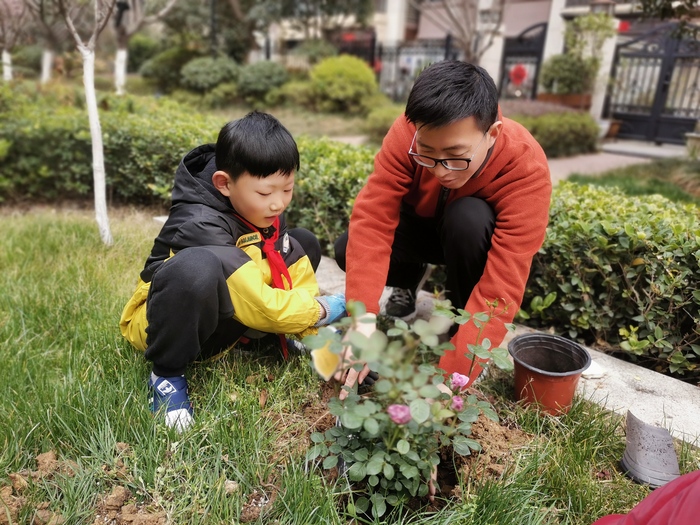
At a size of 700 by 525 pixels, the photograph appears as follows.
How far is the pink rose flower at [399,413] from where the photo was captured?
3.86ft

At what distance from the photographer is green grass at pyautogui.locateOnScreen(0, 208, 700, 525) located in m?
1.45

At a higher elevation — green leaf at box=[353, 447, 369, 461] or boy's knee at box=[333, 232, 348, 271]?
boy's knee at box=[333, 232, 348, 271]

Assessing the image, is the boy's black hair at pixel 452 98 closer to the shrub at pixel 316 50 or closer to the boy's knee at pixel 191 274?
the boy's knee at pixel 191 274

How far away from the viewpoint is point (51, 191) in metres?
4.80

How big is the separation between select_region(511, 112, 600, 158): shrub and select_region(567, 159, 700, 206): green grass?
1610 millimetres

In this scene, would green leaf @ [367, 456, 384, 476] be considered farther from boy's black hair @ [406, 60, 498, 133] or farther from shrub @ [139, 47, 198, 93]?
shrub @ [139, 47, 198, 93]

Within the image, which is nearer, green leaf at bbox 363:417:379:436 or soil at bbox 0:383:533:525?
green leaf at bbox 363:417:379:436

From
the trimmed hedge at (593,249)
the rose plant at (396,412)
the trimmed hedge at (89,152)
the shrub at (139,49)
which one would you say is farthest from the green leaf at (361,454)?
the shrub at (139,49)

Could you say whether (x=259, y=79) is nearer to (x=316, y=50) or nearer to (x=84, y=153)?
(x=316, y=50)

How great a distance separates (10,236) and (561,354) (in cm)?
323

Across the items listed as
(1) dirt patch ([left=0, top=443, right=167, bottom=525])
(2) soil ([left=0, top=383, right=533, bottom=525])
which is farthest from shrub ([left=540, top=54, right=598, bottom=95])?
(1) dirt patch ([left=0, top=443, right=167, bottom=525])

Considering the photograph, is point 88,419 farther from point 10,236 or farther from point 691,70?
point 691,70

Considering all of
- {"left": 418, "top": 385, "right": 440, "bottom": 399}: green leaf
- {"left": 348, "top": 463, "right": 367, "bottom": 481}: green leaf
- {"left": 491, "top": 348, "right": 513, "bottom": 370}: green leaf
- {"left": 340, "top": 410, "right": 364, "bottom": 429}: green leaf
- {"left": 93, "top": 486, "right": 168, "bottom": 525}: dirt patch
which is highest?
{"left": 418, "top": 385, "right": 440, "bottom": 399}: green leaf

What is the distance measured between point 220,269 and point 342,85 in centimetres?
1157
